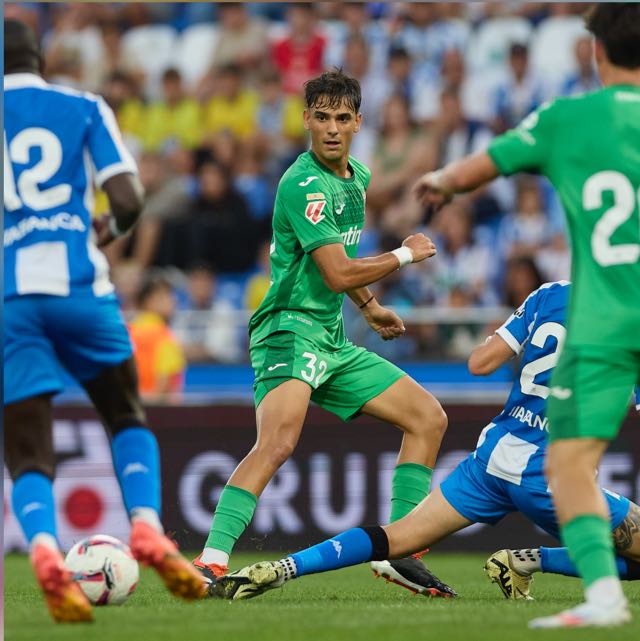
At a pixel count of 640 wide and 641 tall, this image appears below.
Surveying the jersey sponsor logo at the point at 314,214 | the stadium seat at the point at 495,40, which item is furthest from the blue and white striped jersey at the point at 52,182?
the stadium seat at the point at 495,40

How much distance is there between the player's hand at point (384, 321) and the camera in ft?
21.0

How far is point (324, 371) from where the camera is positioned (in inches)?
240

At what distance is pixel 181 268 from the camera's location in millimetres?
13281

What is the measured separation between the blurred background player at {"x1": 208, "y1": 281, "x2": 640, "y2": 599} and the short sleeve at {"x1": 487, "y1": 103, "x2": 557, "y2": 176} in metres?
1.28

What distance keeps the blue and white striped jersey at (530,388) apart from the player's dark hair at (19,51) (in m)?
2.14

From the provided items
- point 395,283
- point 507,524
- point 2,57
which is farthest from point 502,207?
point 2,57

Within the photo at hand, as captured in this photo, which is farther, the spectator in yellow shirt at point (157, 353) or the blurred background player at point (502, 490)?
the spectator in yellow shirt at point (157, 353)

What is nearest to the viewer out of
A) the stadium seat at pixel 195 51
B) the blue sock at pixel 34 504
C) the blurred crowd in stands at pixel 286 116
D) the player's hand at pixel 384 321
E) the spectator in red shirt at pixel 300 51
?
the blue sock at pixel 34 504

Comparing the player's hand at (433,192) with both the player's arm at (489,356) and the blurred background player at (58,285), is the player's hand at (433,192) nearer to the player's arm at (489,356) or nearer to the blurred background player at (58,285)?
the blurred background player at (58,285)

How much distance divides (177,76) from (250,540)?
6963 mm

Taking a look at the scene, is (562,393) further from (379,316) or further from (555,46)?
(555,46)

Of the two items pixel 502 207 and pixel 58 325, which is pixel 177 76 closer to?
pixel 502 207

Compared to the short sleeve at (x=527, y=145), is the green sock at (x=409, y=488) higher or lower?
lower

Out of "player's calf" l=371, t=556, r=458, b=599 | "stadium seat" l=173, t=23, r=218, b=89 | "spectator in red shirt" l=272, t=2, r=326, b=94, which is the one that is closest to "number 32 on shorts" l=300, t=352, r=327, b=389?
"player's calf" l=371, t=556, r=458, b=599
